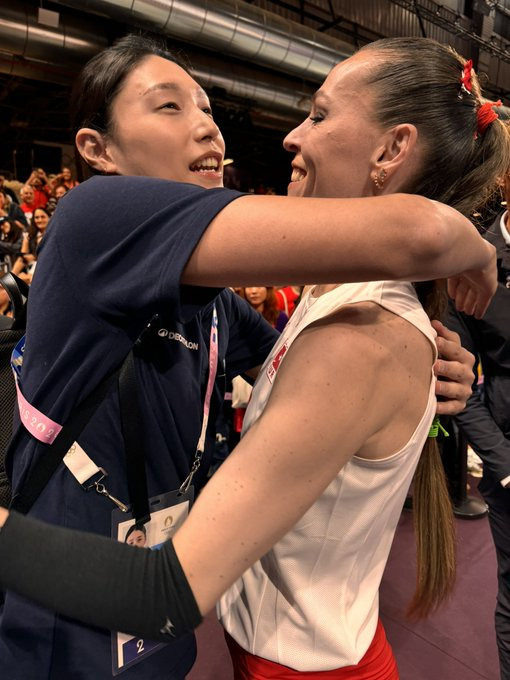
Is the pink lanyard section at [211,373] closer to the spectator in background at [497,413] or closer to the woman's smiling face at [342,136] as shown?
the woman's smiling face at [342,136]

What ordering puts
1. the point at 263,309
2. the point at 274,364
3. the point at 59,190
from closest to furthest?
the point at 274,364, the point at 263,309, the point at 59,190

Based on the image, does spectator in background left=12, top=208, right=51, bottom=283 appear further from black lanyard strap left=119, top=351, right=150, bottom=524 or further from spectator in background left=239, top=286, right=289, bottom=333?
black lanyard strap left=119, top=351, right=150, bottom=524

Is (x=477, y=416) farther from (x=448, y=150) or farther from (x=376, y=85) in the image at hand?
(x=376, y=85)

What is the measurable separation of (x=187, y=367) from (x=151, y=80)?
60cm

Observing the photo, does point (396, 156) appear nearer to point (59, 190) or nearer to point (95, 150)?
point (95, 150)

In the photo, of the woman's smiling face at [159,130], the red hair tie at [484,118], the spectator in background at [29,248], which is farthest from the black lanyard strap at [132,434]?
the spectator in background at [29,248]

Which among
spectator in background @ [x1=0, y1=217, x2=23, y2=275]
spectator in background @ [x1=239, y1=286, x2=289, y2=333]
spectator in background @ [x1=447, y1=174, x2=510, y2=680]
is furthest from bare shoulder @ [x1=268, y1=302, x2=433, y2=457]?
spectator in background @ [x1=0, y1=217, x2=23, y2=275]

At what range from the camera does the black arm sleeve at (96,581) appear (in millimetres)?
555

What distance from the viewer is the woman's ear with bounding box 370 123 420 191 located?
33.4 inches

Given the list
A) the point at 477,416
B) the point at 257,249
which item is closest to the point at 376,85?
the point at 257,249

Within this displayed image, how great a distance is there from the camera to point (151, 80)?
3.39ft

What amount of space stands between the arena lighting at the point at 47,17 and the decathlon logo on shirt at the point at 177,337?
5.59 meters

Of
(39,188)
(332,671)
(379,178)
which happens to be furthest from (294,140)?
(39,188)

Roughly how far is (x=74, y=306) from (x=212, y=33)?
575cm
